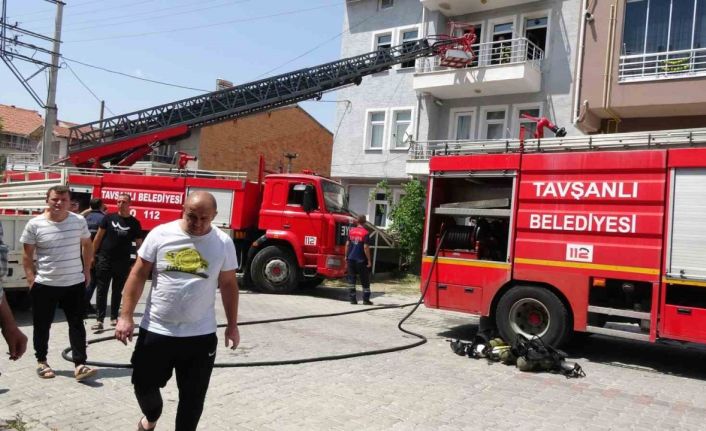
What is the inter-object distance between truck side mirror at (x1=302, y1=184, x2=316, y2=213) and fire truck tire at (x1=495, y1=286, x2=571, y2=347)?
5.38 meters

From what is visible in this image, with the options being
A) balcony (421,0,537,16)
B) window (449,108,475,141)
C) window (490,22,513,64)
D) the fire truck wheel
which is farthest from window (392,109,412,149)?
the fire truck wheel

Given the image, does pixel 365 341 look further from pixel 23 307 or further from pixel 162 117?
pixel 162 117

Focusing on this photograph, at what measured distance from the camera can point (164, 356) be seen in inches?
131

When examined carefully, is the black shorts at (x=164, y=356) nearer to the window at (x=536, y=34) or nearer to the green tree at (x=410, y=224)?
the green tree at (x=410, y=224)

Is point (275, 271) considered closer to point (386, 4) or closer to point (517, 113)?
point (517, 113)

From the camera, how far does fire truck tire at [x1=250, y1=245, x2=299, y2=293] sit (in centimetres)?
1216

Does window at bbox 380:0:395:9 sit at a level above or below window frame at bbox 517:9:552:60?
above

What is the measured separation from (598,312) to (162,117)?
14837 millimetres

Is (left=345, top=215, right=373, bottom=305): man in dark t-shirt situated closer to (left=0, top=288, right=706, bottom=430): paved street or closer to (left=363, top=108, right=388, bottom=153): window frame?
(left=0, top=288, right=706, bottom=430): paved street

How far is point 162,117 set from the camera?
59.1 ft

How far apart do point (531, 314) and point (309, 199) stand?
5764 millimetres

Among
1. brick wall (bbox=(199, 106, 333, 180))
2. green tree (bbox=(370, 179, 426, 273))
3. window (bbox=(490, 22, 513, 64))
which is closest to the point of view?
green tree (bbox=(370, 179, 426, 273))

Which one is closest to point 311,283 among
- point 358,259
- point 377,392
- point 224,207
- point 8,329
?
point 358,259

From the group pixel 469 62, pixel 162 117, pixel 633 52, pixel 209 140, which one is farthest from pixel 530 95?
pixel 209 140
